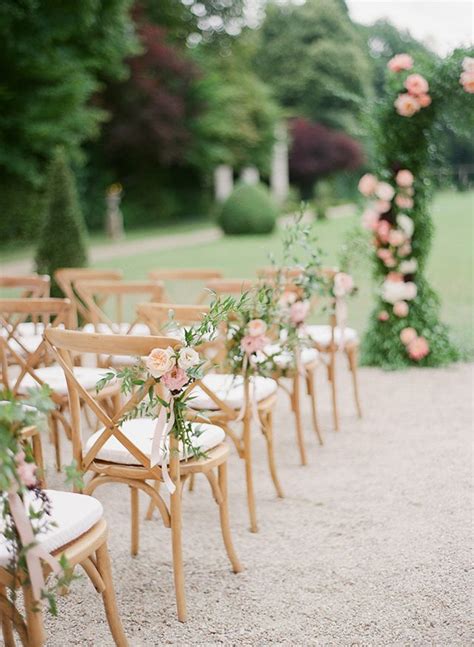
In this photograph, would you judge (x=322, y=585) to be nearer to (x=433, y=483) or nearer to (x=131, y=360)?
(x=433, y=483)

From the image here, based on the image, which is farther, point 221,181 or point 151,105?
point 221,181

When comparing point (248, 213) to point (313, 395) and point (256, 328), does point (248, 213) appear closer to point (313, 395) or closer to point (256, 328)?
point (313, 395)

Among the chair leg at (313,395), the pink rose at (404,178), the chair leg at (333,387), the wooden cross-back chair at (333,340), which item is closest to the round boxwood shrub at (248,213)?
the pink rose at (404,178)

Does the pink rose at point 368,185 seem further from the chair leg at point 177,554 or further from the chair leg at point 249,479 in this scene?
the chair leg at point 177,554

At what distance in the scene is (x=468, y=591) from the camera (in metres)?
3.45

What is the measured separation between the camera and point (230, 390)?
4.34 metres

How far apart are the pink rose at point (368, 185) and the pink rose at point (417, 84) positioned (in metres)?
0.80

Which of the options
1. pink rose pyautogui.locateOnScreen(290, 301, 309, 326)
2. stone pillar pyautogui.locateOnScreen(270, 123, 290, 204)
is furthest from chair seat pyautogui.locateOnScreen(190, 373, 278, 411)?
stone pillar pyautogui.locateOnScreen(270, 123, 290, 204)

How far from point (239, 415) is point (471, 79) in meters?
3.97

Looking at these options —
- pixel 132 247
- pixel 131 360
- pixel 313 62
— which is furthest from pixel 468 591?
pixel 313 62

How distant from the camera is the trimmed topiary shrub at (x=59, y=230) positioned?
29.8 feet

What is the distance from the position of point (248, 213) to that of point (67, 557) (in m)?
22.1

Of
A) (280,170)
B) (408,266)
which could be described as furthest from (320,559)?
(280,170)

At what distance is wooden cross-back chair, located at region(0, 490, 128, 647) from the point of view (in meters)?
2.55
